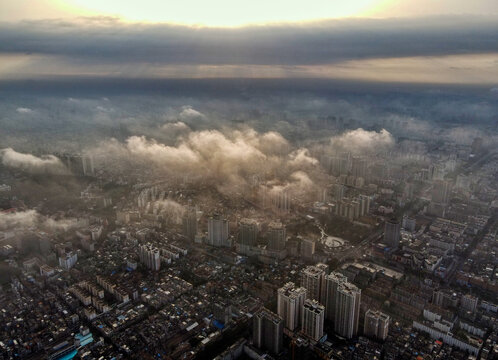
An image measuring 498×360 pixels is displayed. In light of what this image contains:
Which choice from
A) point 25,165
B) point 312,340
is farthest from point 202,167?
point 312,340

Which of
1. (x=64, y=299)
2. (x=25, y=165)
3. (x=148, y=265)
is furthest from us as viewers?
(x=25, y=165)

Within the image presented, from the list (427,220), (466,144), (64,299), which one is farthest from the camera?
(466,144)

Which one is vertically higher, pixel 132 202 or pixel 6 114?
pixel 6 114

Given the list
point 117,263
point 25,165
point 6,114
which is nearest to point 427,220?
point 117,263

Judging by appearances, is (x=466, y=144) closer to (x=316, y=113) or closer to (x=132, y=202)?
(x=316, y=113)

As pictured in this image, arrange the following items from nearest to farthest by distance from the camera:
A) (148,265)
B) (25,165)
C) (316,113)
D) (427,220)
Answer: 1. (148,265)
2. (427,220)
3. (25,165)
4. (316,113)

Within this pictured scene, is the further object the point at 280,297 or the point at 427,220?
the point at 427,220

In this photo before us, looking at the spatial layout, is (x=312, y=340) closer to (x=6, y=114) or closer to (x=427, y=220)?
(x=427, y=220)

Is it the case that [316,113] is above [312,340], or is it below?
above

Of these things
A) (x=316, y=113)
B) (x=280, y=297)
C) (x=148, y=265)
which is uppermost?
(x=316, y=113)
